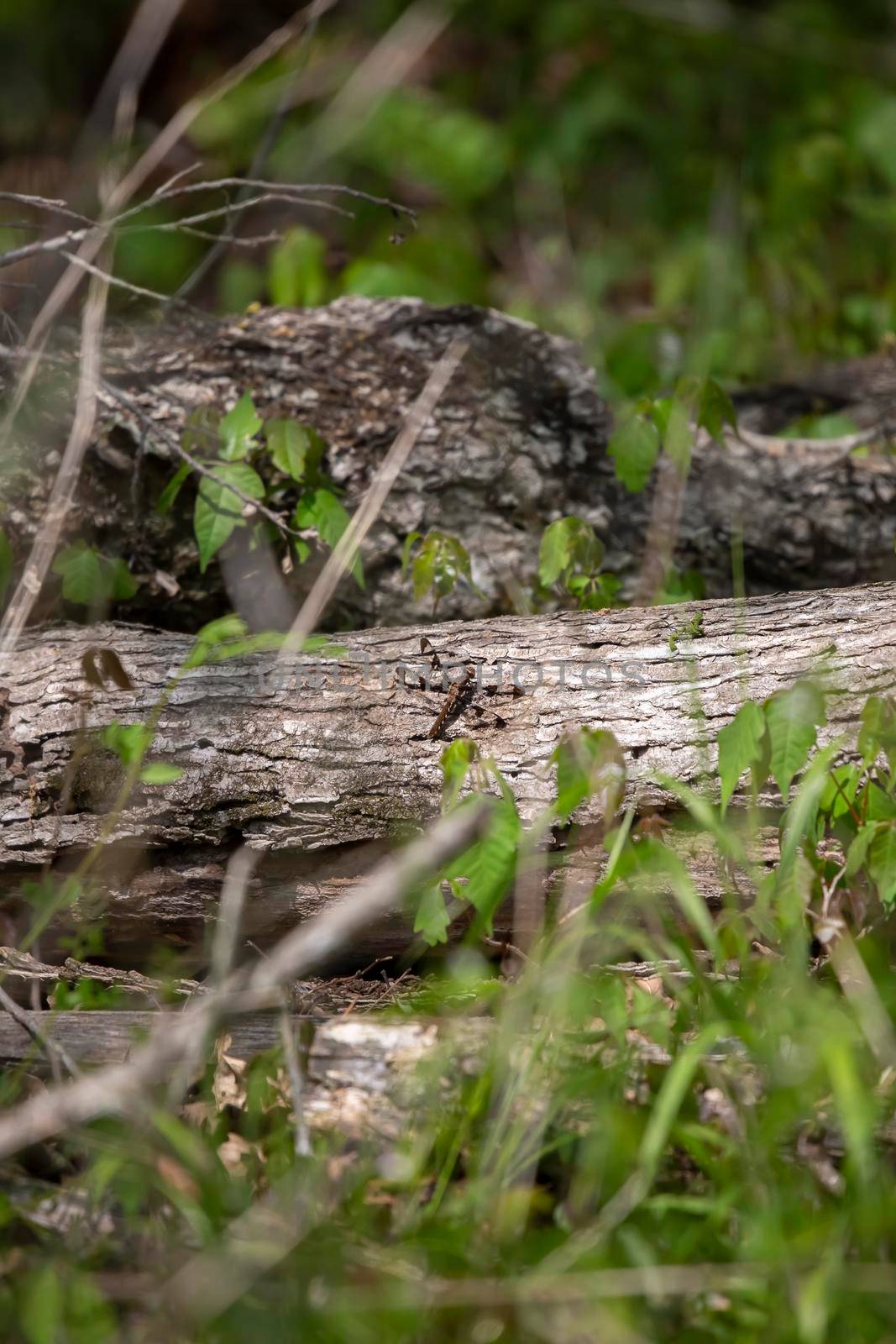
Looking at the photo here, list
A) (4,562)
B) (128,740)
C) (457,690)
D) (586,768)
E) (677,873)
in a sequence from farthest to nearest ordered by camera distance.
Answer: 1. (4,562)
2. (457,690)
3. (128,740)
4. (586,768)
5. (677,873)

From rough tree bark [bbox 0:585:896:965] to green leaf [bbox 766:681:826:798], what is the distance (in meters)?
0.31

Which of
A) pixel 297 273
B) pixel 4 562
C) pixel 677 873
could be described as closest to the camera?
pixel 677 873

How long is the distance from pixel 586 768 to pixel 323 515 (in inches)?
54.1

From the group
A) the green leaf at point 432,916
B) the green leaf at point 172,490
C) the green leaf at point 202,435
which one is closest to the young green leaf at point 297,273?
the green leaf at point 202,435

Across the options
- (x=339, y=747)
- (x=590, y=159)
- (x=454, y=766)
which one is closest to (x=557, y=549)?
(x=339, y=747)

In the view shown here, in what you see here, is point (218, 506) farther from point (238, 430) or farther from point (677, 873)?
point (677, 873)

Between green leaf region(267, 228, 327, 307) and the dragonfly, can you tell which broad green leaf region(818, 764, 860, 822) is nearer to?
the dragonfly

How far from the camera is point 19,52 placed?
536cm

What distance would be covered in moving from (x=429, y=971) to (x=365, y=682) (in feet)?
1.99

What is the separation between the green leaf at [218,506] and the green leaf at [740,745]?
1384mm

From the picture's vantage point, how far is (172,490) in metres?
2.77

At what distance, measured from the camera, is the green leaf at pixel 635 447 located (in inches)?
107

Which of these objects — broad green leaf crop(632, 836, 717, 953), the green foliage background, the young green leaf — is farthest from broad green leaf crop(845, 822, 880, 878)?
the young green leaf

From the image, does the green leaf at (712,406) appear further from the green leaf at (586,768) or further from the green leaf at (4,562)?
the green leaf at (4,562)
